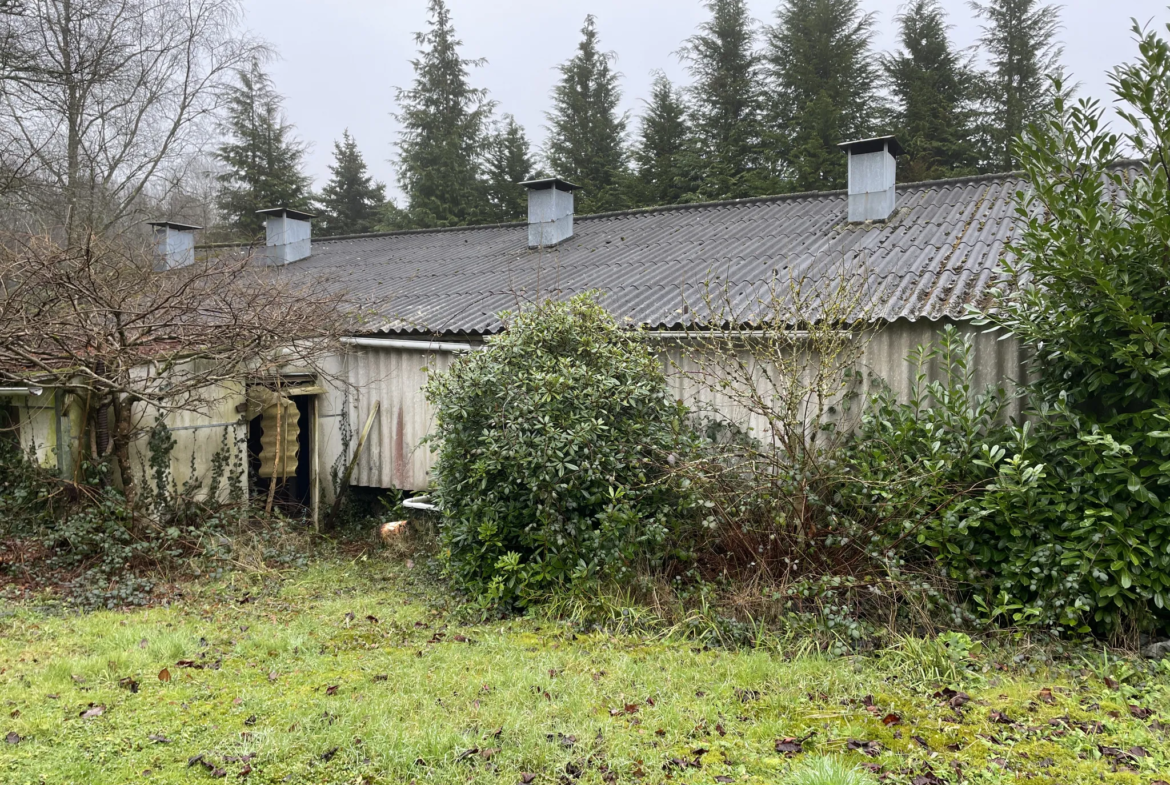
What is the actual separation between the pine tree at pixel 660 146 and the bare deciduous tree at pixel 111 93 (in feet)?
35.6

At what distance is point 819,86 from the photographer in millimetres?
20453

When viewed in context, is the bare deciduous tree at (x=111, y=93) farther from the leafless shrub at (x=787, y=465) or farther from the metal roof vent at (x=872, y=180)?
the metal roof vent at (x=872, y=180)

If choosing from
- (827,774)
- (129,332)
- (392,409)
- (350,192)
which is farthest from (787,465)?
(350,192)

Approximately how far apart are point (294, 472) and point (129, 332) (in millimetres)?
2936

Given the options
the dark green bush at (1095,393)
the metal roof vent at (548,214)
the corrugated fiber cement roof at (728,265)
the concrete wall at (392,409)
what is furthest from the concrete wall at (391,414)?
the dark green bush at (1095,393)

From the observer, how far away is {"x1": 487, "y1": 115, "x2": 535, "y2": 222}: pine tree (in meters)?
25.8

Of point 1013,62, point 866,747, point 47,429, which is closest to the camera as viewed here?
point 866,747

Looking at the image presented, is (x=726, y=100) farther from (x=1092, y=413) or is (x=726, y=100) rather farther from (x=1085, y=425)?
(x=1085, y=425)

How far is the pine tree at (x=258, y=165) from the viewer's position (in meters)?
25.5

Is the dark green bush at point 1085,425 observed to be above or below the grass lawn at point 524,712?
above

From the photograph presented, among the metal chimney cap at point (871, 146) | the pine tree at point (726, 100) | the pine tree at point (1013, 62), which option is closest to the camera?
the metal chimney cap at point (871, 146)

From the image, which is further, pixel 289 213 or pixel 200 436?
pixel 289 213

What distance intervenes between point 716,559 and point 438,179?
852 inches

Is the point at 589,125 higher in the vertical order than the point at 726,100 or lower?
higher
